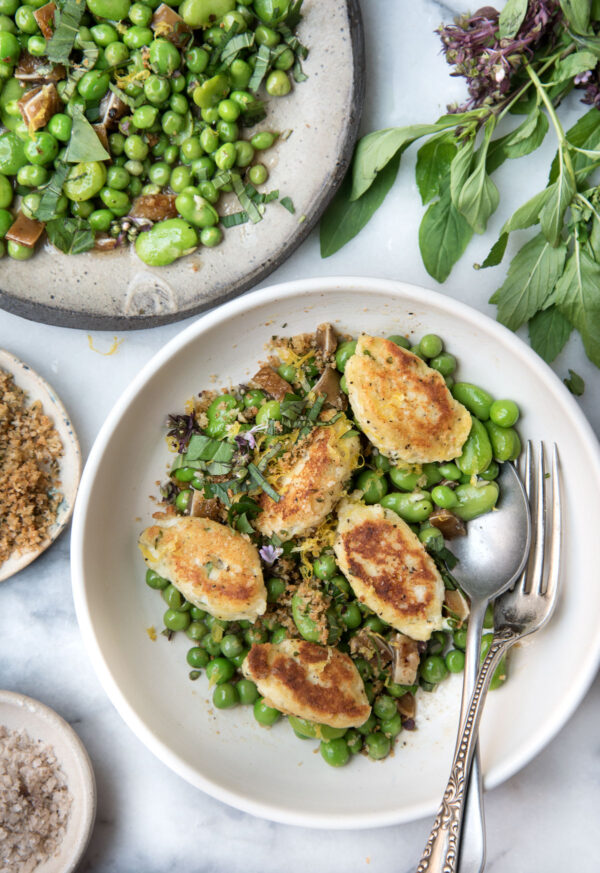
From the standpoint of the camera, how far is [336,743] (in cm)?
282

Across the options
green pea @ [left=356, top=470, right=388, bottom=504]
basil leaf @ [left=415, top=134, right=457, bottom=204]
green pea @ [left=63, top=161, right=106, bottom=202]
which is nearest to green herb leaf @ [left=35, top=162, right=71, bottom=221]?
green pea @ [left=63, top=161, right=106, bottom=202]

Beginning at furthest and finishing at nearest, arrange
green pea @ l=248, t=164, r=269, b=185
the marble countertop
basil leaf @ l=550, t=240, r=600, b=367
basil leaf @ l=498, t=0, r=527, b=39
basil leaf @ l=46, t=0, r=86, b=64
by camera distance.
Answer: the marble countertop
green pea @ l=248, t=164, r=269, b=185
basil leaf @ l=46, t=0, r=86, b=64
basil leaf @ l=550, t=240, r=600, b=367
basil leaf @ l=498, t=0, r=527, b=39

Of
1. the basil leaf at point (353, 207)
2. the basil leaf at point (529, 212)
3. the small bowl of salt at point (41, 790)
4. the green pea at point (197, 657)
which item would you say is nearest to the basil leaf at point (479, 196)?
the basil leaf at point (529, 212)

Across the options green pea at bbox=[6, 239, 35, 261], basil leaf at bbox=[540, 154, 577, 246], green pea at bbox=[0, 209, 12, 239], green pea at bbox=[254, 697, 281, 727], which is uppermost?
basil leaf at bbox=[540, 154, 577, 246]

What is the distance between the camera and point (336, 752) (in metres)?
2.81

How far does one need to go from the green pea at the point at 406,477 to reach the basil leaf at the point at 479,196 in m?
0.99

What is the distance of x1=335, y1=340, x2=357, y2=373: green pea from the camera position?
2.84 m

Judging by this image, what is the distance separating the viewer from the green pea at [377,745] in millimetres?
2824

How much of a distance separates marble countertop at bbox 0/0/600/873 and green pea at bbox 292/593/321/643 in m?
1.05

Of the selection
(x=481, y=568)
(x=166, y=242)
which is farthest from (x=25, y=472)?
(x=481, y=568)

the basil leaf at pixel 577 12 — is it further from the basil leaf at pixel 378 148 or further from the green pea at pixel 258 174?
the green pea at pixel 258 174

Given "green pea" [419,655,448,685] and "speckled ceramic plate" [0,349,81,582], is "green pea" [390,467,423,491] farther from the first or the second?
"speckled ceramic plate" [0,349,81,582]

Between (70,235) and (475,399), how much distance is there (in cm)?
183

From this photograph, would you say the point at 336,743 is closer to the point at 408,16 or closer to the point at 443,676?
the point at 443,676
